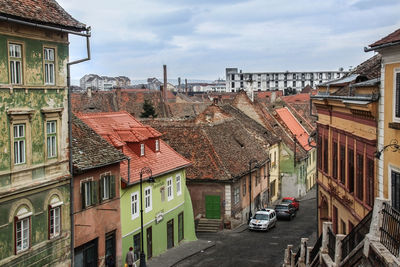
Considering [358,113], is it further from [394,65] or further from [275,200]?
[275,200]

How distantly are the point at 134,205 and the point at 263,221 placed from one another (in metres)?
13.7

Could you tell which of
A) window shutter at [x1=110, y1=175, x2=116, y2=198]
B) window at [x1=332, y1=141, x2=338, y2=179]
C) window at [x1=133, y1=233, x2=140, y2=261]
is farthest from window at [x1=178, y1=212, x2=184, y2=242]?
window at [x1=332, y1=141, x2=338, y2=179]

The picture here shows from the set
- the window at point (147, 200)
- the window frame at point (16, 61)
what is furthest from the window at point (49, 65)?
the window at point (147, 200)

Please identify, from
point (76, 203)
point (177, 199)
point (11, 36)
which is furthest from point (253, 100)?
point (11, 36)

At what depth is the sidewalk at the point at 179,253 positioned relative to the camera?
3020 cm

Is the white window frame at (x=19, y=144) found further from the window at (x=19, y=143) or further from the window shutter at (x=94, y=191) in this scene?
the window shutter at (x=94, y=191)

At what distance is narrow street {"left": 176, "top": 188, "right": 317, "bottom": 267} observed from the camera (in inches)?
1225

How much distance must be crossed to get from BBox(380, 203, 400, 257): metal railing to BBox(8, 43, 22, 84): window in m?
13.7

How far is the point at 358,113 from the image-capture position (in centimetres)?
1912

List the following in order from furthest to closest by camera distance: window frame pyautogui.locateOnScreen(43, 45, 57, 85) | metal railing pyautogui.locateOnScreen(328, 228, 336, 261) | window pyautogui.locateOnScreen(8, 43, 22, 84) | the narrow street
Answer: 1. the narrow street
2. window frame pyautogui.locateOnScreen(43, 45, 57, 85)
3. window pyautogui.locateOnScreen(8, 43, 22, 84)
4. metal railing pyautogui.locateOnScreen(328, 228, 336, 261)

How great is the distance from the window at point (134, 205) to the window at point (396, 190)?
16170mm

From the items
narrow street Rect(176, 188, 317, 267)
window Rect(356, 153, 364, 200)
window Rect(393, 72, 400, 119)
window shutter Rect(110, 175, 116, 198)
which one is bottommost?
narrow street Rect(176, 188, 317, 267)

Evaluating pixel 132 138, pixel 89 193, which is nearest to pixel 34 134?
pixel 89 193

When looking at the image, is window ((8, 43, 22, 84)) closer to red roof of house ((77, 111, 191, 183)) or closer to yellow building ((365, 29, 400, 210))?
red roof of house ((77, 111, 191, 183))
